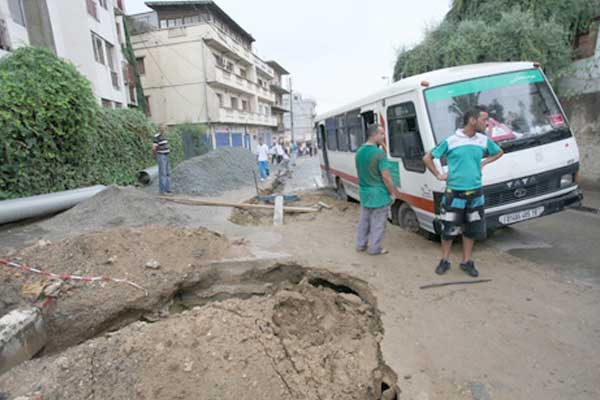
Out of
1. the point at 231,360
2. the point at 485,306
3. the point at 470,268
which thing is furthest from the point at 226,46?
the point at 231,360

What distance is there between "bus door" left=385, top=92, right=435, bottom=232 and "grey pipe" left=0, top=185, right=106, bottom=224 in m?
6.57

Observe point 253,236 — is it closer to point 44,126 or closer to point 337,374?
point 337,374

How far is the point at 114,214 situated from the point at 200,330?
4571mm

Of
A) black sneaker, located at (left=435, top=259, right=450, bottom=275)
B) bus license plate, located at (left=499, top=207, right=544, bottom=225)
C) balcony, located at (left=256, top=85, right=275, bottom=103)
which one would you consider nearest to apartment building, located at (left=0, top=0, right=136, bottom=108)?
black sneaker, located at (left=435, top=259, right=450, bottom=275)

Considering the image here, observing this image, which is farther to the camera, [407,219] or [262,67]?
[262,67]

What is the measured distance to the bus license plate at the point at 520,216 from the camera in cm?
444

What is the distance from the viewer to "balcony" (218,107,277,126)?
28.1m

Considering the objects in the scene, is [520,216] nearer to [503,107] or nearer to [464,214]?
[464,214]

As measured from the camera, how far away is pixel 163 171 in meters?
9.33

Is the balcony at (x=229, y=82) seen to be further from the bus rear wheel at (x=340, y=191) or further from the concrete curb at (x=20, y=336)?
the concrete curb at (x=20, y=336)

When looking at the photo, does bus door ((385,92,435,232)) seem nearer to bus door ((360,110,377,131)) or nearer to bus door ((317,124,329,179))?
bus door ((360,110,377,131))

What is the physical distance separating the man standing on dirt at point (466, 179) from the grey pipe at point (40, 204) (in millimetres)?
7100

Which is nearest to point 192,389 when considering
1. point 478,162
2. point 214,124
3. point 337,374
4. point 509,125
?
point 337,374

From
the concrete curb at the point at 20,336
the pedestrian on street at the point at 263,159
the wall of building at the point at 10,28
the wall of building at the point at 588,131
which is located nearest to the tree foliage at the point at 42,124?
the concrete curb at the point at 20,336
